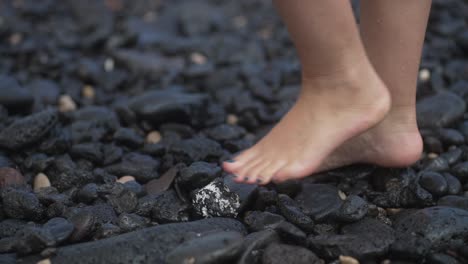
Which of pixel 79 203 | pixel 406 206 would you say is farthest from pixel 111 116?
pixel 406 206

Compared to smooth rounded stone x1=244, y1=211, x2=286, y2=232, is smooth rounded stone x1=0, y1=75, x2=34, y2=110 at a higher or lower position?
higher

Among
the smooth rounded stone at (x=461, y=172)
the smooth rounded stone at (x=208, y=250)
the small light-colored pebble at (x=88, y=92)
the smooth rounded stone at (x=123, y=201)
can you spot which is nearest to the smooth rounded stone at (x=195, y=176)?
the smooth rounded stone at (x=123, y=201)

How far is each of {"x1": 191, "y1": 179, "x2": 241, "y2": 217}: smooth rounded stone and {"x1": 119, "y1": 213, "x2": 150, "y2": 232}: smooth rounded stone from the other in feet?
0.56

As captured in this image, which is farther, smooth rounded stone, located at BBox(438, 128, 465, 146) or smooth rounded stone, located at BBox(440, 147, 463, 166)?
smooth rounded stone, located at BBox(438, 128, 465, 146)

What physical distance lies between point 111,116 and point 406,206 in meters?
1.26

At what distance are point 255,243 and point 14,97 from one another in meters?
1.43

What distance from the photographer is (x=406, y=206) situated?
5.59 feet

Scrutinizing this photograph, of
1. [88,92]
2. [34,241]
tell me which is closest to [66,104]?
[88,92]

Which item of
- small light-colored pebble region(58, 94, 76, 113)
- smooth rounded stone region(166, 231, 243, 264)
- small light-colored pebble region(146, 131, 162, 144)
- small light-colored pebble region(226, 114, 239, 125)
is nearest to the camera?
smooth rounded stone region(166, 231, 243, 264)

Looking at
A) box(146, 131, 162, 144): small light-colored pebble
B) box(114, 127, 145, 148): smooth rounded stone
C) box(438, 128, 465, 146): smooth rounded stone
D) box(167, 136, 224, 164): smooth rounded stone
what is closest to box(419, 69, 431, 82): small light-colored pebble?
box(438, 128, 465, 146): smooth rounded stone

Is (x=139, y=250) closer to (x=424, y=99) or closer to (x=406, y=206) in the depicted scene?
(x=406, y=206)

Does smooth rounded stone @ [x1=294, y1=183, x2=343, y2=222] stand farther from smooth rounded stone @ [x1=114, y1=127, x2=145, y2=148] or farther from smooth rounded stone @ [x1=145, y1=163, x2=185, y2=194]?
smooth rounded stone @ [x1=114, y1=127, x2=145, y2=148]

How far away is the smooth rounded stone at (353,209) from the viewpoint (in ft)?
5.20

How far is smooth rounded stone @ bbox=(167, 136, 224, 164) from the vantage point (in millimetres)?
1986
